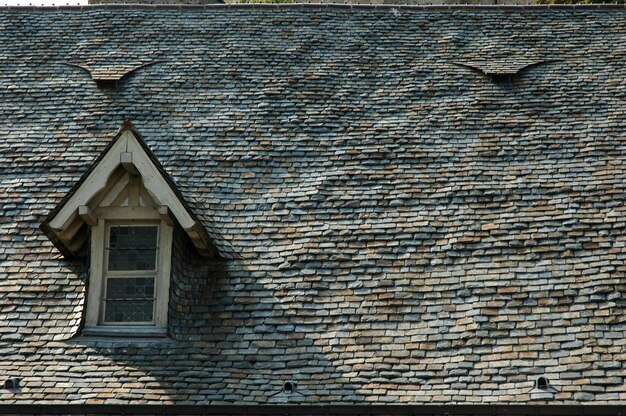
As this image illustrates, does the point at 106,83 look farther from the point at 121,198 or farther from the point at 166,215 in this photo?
the point at 166,215

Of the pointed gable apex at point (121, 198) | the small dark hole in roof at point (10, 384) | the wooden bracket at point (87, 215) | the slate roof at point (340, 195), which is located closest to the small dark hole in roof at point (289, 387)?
the slate roof at point (340, 195)

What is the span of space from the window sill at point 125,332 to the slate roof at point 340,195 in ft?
0.46

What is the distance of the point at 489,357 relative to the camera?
11195 millimetres

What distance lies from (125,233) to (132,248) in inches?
7.2

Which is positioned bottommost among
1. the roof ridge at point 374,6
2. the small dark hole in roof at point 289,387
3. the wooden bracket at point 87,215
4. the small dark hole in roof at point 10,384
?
the small dark hole in roof at point 289,387

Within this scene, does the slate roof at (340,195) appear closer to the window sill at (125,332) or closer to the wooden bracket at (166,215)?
the window sill at (125,332)

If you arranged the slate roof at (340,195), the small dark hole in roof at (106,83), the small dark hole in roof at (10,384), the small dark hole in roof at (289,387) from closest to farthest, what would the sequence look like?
the small dark hole in roof at (289,387) → the small dark hole in roof at (10,384) → the slate roof at (340,195) → the small dark hole in roof at (106,83)

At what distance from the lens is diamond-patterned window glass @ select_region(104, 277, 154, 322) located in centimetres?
1213

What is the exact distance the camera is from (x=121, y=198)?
40.4 feet

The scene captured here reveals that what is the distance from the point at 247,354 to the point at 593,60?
23.6 feet

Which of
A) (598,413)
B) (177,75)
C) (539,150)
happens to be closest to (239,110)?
(177,75)

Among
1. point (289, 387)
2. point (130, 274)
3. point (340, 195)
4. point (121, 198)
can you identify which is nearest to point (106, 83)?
point (121, 198)

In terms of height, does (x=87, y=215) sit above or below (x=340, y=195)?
below

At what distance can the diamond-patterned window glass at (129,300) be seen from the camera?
1213 cm
